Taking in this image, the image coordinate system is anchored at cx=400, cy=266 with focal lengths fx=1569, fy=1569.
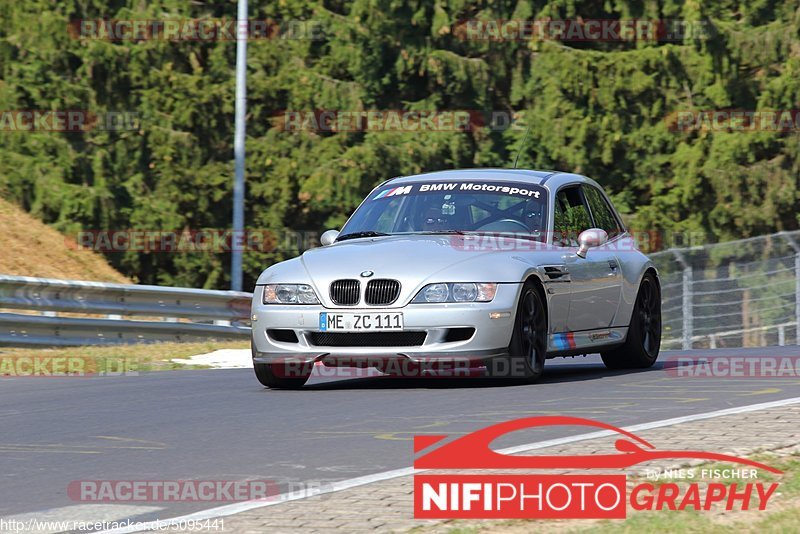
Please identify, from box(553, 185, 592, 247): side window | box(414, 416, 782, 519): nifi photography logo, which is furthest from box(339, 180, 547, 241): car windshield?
box(414, 416, 782, 519): nifi photography logo

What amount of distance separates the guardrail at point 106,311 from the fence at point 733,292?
617 centimetres

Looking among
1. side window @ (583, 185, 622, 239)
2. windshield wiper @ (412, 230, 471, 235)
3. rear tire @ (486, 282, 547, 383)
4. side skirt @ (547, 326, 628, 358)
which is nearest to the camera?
rear tire @ (486, 282, 547, 383)

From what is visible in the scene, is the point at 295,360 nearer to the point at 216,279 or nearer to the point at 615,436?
the point at 615,436

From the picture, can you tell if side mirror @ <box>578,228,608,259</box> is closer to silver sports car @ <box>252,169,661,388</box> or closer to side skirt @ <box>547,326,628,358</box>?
silver sports car @ <box>252,169,661,388</box>

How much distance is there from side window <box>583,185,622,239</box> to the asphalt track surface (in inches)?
49.3

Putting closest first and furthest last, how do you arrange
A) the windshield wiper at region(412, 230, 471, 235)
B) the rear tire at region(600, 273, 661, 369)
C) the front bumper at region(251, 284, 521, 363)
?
the front bumper at region(251, 284, 521, 363) < the windshield wiper at region(412, 230, 471, 235) < the rear tire at region(600, 273, 661, 369)

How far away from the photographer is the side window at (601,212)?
43.4 ft

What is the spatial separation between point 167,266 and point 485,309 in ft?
89.4

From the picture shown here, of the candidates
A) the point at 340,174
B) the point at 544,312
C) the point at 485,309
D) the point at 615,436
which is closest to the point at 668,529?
the point at 615,436

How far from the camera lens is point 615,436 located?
778 cm

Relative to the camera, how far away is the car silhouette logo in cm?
683

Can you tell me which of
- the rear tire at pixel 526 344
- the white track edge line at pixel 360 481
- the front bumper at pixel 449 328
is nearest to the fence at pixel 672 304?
the front bumper at pixel 449 328

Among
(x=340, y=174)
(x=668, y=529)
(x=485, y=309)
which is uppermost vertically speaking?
(x=340, y=174)

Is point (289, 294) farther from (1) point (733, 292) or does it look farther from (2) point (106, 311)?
(1) point (733, 292)
